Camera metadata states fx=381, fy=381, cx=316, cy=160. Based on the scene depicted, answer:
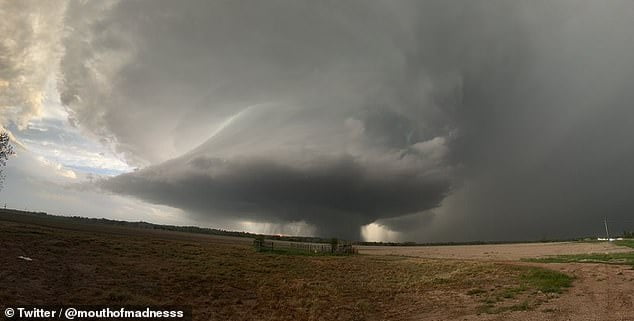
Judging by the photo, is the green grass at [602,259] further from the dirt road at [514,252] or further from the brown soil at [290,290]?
the dirt road at [514,252]

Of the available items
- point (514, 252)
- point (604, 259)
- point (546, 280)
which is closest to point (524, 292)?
point (546, 280)

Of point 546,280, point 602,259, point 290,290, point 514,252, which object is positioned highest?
point 602,259

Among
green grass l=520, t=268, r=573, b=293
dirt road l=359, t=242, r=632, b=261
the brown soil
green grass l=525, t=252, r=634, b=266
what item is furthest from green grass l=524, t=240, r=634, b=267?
green grass l=520, t=268, r=573, b=293

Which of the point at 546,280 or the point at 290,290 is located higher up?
the point at 546,280

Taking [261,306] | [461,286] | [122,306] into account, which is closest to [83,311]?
→ [122,306]

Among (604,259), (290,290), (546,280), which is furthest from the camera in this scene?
(604,259)

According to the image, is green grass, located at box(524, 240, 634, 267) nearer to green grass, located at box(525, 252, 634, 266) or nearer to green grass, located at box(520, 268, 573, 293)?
green grass, located at box(525, 252, 634, 266)

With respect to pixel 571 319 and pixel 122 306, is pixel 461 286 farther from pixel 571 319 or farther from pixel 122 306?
pixel 122 306

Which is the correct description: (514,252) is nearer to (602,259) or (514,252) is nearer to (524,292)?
(602,259)

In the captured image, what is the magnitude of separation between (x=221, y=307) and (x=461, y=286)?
68.7 ft

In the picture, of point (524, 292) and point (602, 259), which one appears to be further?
point (602, 259)

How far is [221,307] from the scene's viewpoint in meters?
24.7

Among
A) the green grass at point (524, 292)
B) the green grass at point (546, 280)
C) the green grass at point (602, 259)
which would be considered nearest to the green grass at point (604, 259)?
the green grass at point (602, 259)

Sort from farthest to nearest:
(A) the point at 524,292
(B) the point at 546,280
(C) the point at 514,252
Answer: (C) the point at 514,252, (B) the point at 546,280, (A) the point at 524,292
